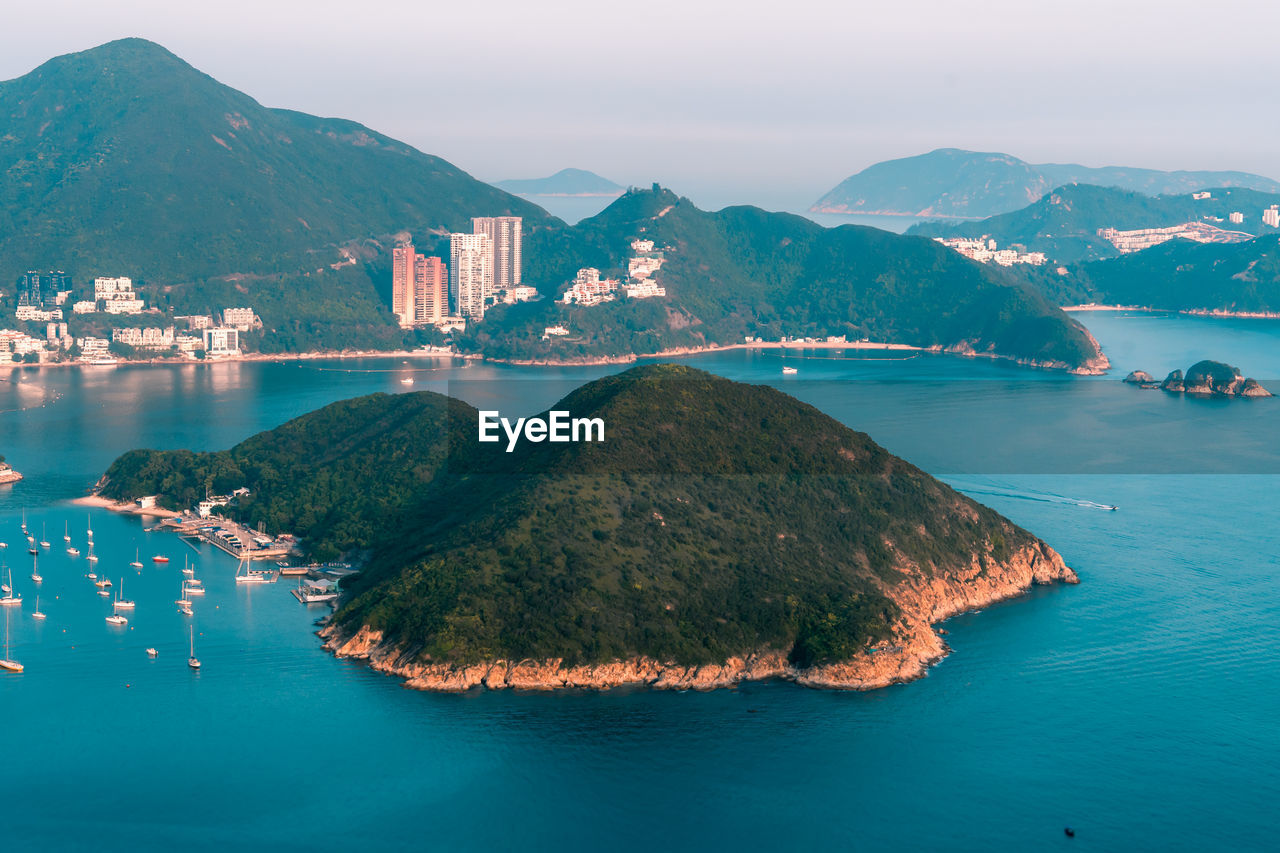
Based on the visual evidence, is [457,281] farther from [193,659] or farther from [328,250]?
[193,659]

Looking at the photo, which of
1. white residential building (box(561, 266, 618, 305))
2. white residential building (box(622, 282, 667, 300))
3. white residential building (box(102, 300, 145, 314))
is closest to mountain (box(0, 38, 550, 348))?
white residential building (box(102, 300, 145, 314))

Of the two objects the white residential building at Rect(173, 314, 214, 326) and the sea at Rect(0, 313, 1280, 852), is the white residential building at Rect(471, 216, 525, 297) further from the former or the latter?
the sea at Rect(0, 313, 1280, 852)

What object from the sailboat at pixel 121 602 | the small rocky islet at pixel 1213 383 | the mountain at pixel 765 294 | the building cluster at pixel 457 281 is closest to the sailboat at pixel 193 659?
the sailboat at pixel 121 602

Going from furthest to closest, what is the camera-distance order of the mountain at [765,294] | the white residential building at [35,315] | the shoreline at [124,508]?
the mountain at [765,294], the white residential building at [35,315], the shoreline at [124,508]

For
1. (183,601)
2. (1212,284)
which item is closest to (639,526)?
(183,601)

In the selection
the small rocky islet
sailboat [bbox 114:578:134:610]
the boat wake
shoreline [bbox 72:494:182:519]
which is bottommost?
sailboat [bbox 114:578:134:610]

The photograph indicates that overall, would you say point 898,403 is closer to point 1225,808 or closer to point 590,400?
point 590,400

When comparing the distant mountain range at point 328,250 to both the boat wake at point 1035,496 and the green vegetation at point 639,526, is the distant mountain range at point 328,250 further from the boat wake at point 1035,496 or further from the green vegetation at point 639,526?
the green vegetation at point 639,526
